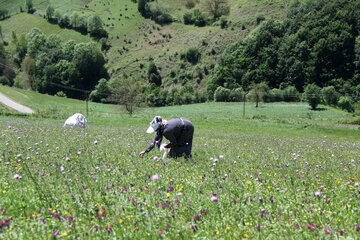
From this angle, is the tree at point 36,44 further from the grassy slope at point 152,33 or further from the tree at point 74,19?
the tree at point 74,19

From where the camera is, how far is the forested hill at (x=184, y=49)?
101062 mm

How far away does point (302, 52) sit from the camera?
344 ft

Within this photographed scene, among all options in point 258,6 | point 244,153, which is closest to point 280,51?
point 258,6

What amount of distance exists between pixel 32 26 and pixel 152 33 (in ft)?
277

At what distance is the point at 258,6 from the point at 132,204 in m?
173

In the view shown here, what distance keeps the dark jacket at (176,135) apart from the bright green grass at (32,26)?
576 ft

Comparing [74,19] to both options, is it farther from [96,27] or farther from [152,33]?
[152,33]

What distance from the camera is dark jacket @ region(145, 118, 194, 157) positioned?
8820 mm

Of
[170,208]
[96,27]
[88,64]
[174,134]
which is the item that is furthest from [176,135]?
[96,27]

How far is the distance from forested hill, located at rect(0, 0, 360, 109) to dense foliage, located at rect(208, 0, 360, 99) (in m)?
0.40

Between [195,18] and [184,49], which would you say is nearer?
[184,49]

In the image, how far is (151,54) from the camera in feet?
488

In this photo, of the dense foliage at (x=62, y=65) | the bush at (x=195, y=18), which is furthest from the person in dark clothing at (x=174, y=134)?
the bush at (x=195, y=18)

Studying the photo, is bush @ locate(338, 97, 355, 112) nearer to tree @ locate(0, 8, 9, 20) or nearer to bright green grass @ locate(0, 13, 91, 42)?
bright green grass @ locate(0, 13, 91, 42)
